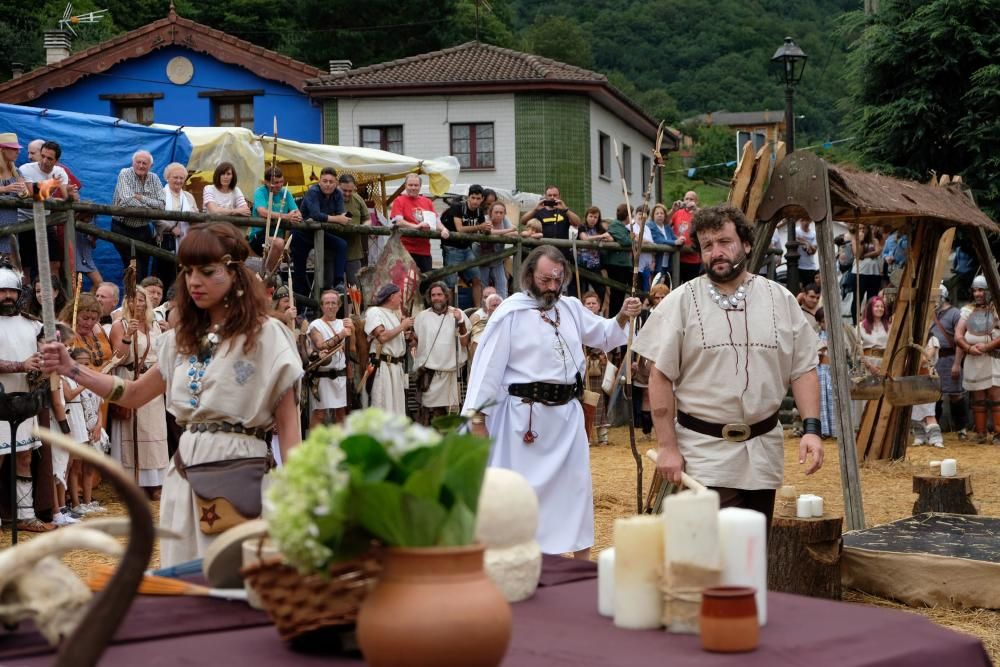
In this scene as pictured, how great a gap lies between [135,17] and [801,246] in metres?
36.2

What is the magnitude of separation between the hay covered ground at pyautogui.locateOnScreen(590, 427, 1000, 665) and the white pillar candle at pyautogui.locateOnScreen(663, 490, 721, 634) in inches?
166

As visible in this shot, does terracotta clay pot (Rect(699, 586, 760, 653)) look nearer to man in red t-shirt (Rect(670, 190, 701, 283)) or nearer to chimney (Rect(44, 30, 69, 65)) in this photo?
man in red t-shirt (Rect(670, 190, 701, 283))

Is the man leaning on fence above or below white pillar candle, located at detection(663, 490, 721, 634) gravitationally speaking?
above

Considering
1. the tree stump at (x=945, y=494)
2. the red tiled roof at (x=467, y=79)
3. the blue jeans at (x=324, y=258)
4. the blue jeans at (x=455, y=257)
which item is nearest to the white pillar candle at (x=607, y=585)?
the tree stump at (x=945, y=494)

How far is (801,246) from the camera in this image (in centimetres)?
1880

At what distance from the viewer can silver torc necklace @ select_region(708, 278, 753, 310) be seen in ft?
17.6

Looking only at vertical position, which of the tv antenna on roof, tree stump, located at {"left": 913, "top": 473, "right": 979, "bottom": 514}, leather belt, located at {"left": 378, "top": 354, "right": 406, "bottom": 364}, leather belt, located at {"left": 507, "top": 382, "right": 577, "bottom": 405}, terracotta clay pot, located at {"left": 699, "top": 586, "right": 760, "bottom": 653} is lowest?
tree stump, located at {"left": 913, "top": 473, "right": 979, "bottom": 514}

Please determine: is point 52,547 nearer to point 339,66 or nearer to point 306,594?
point 306,594

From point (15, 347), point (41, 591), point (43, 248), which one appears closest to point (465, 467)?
point (41, 591)

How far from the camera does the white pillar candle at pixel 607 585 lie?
2.55 metres

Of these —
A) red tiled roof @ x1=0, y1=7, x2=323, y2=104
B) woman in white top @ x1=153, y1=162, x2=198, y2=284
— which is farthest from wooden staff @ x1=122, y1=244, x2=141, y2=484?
red tiled roof @ x1=0, y1=7, x2=323, y2=104

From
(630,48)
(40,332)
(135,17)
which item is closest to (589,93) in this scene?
(135,17)

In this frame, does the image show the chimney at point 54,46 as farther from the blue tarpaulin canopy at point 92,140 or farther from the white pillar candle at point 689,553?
the white pillar candle at point 689,553

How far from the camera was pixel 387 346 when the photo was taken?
13.0 metres
